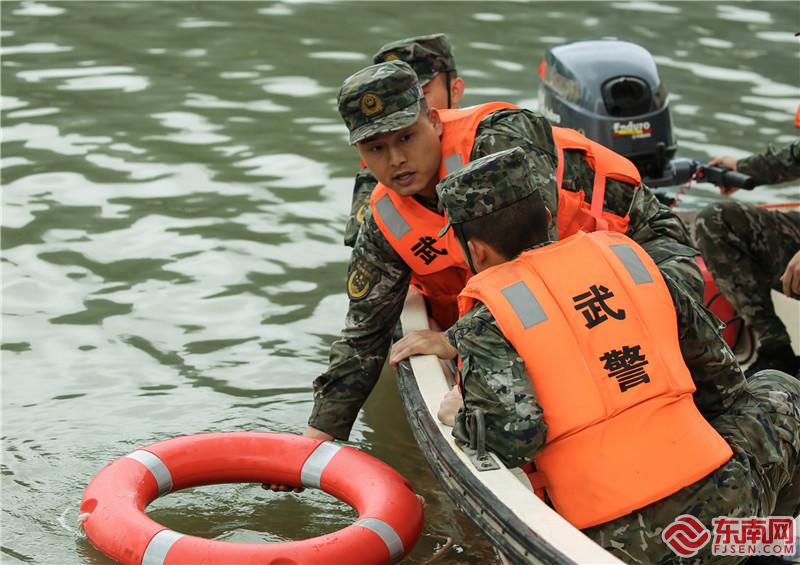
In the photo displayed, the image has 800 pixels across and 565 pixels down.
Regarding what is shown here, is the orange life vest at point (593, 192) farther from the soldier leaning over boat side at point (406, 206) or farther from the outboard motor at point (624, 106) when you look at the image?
the outboard motor at point (624, 106)

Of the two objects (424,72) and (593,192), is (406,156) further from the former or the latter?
(424,72)

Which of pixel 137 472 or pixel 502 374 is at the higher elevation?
pixel 502 374

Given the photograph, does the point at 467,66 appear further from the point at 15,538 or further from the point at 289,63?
the point at 15,538

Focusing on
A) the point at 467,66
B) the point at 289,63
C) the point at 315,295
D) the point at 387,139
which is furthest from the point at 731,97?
the point at 387,139

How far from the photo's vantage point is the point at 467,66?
9484 mm

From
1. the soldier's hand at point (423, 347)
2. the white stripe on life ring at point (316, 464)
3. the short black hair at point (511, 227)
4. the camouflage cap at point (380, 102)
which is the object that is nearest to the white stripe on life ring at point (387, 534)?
the white stripe on life ring at point (316, 464)

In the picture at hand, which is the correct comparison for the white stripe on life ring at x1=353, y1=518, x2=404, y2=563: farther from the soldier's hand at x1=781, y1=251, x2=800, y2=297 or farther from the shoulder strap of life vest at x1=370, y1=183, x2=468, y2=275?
the soldier's hand at x1=781, y1=251, x2=800, y2=297

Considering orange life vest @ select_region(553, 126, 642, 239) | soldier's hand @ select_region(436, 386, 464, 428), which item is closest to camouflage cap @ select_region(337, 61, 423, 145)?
orange life vest @ select_region(553, 126, 642, 239)

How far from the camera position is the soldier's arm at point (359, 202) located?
4.64 m

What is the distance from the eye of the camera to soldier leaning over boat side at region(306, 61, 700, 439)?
3.68 m

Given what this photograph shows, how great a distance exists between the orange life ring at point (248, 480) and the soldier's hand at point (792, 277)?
5.09 ft

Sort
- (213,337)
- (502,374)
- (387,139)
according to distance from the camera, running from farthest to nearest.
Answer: (213,337) < (387,139) < (502,374)

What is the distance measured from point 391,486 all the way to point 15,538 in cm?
133

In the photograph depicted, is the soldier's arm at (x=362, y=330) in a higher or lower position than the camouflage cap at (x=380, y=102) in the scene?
lower
